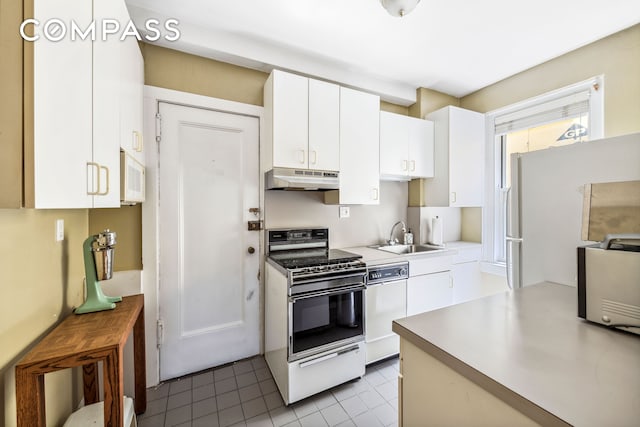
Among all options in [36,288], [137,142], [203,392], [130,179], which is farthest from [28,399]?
[137,142]

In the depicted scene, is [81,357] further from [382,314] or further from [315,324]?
[382,314]

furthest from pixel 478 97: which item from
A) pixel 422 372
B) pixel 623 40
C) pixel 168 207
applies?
pixel 168 207

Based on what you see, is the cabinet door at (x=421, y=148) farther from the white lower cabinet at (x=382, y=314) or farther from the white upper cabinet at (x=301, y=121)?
the white lower cabinet at (x=382, y=314)

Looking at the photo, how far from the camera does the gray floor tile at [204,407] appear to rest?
163cm

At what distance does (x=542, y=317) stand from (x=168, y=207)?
7.28 ft

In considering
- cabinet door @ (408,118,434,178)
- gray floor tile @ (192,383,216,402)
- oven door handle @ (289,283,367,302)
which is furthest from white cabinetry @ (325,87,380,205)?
gray floor tile @ (192,383,216,402)

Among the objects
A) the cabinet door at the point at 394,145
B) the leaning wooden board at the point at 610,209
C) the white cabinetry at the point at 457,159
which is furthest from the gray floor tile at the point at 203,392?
the white cabinetry at the point at 457,159

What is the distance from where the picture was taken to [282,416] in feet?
5.27

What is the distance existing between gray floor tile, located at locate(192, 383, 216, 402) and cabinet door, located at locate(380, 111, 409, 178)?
2.29 meters

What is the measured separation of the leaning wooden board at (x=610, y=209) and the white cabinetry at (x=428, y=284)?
1245mm

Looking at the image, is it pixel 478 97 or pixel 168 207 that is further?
pixel 478 97

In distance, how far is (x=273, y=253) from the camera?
7.32 ft

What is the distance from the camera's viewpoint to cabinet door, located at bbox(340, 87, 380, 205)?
222cm

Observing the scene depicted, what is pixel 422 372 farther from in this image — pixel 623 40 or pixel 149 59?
pixel 623 40
